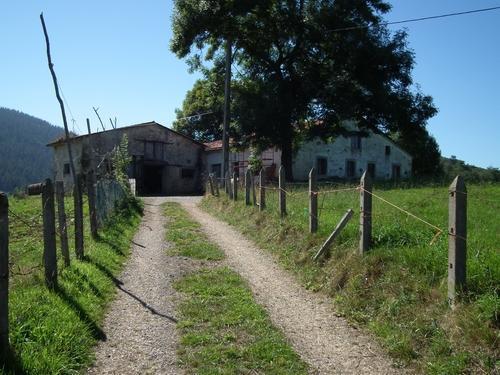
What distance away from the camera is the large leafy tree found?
88.5 ft

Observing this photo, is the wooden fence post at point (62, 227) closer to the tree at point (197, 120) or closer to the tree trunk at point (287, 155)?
the tree trunk at point (287, 155)

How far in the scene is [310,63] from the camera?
28859mm

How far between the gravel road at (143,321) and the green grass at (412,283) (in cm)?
223

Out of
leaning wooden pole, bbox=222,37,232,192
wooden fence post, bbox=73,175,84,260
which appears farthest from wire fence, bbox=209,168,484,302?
leaning wooden pole, bbox=222,37,232,192

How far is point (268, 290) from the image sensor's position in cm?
764

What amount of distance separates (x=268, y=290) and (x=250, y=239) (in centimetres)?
476

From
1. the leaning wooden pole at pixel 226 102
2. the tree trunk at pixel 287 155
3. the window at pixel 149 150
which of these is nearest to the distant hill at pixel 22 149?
the window at pixel 149 150

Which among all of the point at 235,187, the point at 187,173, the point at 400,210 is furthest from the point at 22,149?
the point at 400,210

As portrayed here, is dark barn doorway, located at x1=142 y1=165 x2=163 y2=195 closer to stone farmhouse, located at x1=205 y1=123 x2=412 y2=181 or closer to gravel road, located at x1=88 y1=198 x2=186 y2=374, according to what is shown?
stone farmhouse, located at x1=205 y1=123 x2=412 y2=181


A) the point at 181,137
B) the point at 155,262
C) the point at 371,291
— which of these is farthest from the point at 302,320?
the point at 181,137

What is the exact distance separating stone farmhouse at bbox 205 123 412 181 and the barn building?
5.54ft

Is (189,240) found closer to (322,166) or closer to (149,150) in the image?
(149,150)

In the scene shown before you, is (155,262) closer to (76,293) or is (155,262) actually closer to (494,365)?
(76,293)

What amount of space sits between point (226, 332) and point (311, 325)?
1124 mm
